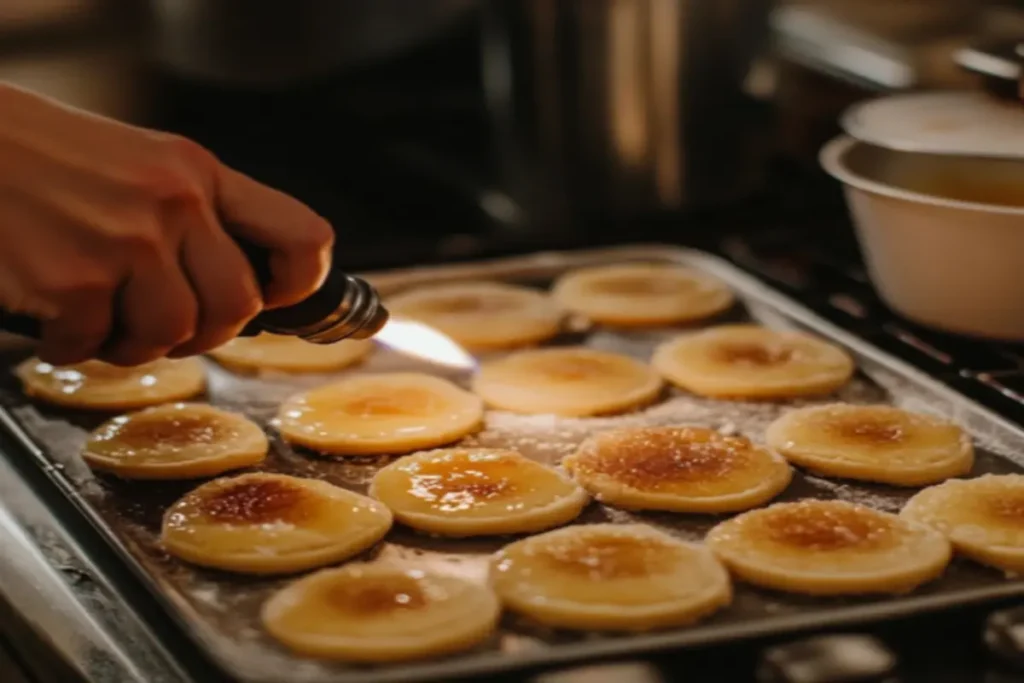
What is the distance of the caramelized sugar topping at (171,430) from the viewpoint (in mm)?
1694

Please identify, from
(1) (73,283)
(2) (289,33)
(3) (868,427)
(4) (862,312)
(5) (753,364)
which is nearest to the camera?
(1) (73,283)

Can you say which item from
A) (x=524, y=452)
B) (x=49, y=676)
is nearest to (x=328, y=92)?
(x=524, y=452)

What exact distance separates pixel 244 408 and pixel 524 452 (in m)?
0.38

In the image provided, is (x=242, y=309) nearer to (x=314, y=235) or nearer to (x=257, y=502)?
(x=314, y=235)

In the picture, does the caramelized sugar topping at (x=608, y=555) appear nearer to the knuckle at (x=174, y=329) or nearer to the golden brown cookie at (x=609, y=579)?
the golden brown cookie at (x=609, y=579)

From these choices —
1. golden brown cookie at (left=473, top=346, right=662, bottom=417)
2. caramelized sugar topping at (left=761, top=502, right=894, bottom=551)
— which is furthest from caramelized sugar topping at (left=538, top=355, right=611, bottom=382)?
caramelized sugar topping at (left=761, top=502, right=894, bottom=551)

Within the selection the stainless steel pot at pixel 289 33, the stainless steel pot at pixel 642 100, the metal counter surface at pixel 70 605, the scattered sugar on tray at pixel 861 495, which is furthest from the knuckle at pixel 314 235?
the stainless steel pot at pixel 289 33

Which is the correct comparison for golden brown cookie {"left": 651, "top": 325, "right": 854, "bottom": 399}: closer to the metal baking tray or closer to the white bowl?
the metal baking tray

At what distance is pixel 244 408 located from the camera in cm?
188

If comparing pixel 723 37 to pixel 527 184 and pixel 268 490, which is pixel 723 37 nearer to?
pixel 527 184

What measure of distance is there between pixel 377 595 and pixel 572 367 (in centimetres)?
68

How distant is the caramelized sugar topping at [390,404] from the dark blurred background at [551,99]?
53cm

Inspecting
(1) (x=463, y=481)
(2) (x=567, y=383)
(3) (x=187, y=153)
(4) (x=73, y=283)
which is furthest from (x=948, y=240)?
(4) (x=73, y=283)

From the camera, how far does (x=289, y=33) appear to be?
300 centimetres
